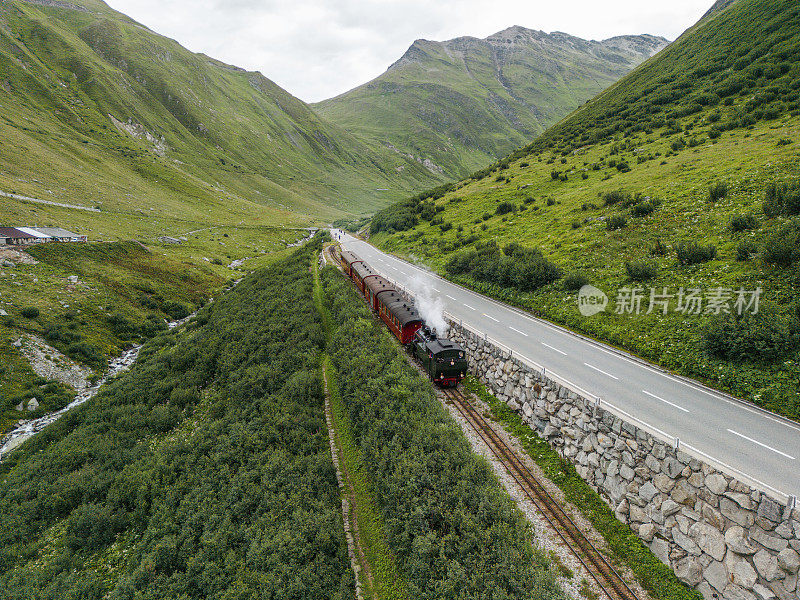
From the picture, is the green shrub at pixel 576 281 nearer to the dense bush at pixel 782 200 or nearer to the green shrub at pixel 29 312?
the dense bush at pixel 782 200

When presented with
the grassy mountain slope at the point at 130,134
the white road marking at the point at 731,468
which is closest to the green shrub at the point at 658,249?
the white road marking at the point at 731,468

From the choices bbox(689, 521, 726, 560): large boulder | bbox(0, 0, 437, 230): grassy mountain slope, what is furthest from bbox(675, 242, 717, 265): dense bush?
bbox(0, 0, 437, 230): grassy mountain slope

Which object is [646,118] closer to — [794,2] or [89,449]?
[794,2]

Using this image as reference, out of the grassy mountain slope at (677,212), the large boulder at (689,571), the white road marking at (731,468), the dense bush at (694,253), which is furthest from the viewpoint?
the dense bush at (694,253)

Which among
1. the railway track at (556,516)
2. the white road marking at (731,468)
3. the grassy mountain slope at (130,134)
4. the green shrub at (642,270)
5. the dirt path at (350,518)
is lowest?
the dirt path at (350,518)

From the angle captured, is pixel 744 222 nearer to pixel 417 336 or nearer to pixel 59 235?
pixel 417 336

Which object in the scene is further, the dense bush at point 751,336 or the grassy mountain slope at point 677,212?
the grassy mountain slope at point 677,212

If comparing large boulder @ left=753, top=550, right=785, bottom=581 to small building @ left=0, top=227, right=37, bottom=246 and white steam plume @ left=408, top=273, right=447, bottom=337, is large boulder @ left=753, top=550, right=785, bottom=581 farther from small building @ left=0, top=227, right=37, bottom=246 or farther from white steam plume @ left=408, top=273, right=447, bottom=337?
small building @ left=0, top=227, right=37, bottom=246
